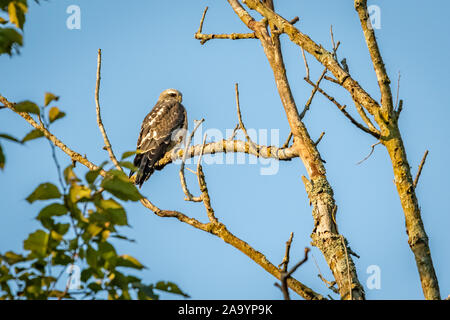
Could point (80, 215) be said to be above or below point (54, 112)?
below

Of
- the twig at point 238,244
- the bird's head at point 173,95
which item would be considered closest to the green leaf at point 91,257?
the twig at point 238,244

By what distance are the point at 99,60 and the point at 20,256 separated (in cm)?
251

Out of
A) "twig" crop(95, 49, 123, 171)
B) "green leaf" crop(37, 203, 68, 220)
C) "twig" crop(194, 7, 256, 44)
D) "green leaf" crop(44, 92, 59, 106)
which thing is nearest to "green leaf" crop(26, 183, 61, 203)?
"green leaf" crop(37, 203, 68, 220)

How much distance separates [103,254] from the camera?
98.3 inches

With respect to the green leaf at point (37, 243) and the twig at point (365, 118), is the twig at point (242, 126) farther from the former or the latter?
the green leaf at point (37, 243)

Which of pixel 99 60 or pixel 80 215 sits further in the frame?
pixel 99 60

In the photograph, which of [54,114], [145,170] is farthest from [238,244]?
[145,170]

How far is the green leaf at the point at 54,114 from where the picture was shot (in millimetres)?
2570

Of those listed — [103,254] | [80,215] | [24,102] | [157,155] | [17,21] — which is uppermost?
[157,155]

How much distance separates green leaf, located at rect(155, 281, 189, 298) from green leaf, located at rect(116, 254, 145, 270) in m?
0.14
